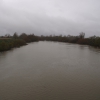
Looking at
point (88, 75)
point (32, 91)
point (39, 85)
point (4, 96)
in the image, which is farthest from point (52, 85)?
point (88, 75)

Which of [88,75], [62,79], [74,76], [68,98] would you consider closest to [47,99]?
[68,98]

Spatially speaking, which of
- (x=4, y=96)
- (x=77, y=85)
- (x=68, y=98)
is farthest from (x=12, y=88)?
(x=77, y=85)

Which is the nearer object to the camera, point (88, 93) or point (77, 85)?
point (88, 93)

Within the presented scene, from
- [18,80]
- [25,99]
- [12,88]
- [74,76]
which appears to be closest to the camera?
[25,99]

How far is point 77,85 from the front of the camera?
6797mm

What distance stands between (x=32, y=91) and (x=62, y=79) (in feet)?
7.41

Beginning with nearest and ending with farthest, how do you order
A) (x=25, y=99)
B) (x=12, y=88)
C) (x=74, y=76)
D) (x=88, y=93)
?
1. (x=25, y=99)
2. (x=88, y=93)
3. (x=12, y=88)
4. (x=74, y=76)

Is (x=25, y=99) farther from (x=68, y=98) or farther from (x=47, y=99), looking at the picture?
(x=68, y=98)

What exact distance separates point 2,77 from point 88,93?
202 inches

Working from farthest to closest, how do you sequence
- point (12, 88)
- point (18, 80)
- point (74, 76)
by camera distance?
1. point (74, 76)
2. point (18, 80)
3. point (12, 88)

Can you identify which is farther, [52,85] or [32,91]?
[52,85]

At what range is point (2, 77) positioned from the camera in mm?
7852

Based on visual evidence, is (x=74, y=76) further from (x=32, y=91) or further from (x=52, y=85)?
(x=32, y=91)

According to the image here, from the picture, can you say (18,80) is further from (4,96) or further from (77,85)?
(77,85)
